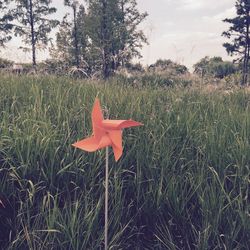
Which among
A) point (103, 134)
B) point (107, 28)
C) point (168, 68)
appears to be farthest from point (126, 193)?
point (107, 28)

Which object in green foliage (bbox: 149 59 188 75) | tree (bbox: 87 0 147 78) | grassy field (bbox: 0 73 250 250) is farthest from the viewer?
tree (bbox: 87 0 147 78)

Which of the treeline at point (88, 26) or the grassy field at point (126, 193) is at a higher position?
the treeline at point (88, 26)

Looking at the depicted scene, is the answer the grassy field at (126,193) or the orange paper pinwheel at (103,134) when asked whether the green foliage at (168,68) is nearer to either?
the grassy field at (126,193)

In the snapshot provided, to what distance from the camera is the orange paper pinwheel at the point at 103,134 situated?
2020 millimetres

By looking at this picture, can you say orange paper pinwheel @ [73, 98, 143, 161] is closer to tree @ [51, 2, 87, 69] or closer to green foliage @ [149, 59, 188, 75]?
green foliage @ [149, 59, 188, 75]

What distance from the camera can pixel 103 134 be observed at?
2.07 meters

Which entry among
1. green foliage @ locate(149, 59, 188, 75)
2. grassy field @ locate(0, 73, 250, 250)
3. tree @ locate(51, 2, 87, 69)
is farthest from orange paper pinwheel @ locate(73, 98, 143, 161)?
tree @ locate(51, 2, 87, 69)

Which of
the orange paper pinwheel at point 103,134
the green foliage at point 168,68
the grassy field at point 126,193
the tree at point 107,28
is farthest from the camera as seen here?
the tree at point 107,28

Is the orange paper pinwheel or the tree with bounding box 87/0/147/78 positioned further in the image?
the tree with bounding box 87/0/147/78

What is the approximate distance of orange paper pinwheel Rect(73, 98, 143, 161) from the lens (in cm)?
202

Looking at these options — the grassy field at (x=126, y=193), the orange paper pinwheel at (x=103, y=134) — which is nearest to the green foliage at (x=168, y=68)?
the grassy field at (x=126, y=193)

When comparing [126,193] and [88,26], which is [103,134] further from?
[88,26]

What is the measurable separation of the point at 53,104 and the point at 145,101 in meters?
1.12

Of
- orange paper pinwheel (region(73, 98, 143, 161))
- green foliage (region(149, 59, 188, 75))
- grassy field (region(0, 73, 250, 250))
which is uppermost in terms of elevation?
green foliage (region(149, 59, 188, 75))
